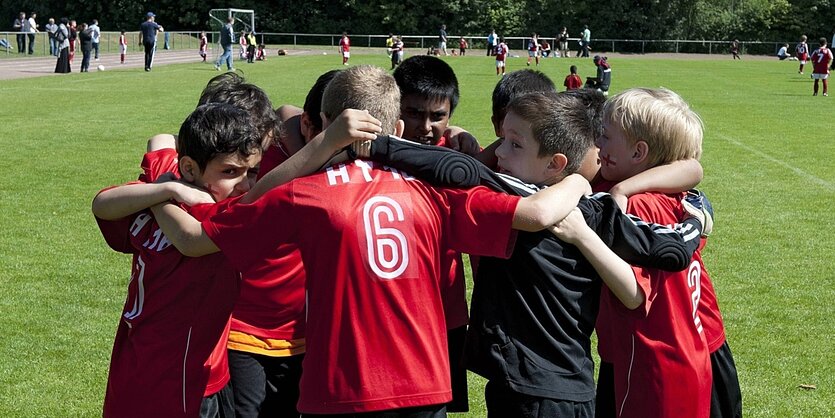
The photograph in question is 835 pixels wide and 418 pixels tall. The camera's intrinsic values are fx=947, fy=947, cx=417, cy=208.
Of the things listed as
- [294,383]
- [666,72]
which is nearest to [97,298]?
[294,383]

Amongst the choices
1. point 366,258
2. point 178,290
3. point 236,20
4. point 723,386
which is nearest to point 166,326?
point 178,290

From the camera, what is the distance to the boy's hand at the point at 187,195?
2.89 metres

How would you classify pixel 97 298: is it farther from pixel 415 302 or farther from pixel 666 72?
pixel 666 72

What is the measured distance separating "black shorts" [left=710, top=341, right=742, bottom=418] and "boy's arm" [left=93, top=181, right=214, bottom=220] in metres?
2.07

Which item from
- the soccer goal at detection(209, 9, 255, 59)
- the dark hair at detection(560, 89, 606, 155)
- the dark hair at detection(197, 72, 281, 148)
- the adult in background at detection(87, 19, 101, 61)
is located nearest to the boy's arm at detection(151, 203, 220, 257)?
the dark hair at detection(197, 72, 281, 148)

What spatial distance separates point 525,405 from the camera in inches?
114

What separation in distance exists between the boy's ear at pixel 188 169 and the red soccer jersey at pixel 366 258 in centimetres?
30

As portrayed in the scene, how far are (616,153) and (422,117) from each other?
1.10m

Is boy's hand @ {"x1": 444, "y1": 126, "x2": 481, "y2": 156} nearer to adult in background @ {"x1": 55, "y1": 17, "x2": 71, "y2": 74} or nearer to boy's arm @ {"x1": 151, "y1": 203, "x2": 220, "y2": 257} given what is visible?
boy's arm @ {"x1": 151, "y1": 203, "x2": 220, "y2": 257}

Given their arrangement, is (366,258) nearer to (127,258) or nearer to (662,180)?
(662,180)

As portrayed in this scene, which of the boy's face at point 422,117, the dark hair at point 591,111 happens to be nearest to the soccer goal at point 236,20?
the boy's face at point 422,117

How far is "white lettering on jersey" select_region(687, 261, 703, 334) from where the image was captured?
10.9 ft

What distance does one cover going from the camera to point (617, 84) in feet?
113

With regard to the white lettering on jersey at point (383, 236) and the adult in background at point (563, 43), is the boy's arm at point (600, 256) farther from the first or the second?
the adult in background at point (563, 43)
